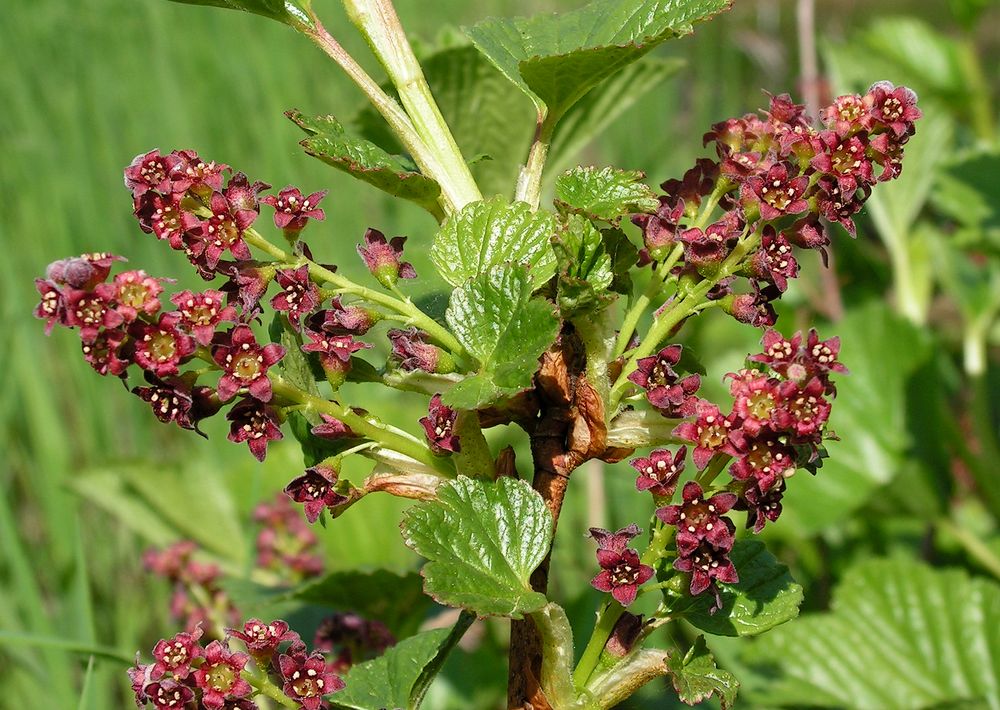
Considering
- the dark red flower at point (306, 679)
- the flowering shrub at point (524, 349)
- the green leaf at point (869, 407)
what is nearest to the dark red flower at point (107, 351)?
the flowering shrub at point (524, 349)

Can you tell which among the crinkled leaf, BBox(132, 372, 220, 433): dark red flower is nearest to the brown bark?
BBox(132, 372, 220, 433): dark red flower

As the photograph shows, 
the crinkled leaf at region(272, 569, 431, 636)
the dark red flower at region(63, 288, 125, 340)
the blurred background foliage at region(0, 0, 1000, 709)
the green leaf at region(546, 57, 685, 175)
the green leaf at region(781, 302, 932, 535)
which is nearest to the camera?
the dark red flower at region(63, 288, 125, 340)

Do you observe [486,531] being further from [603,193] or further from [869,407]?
[869,407]

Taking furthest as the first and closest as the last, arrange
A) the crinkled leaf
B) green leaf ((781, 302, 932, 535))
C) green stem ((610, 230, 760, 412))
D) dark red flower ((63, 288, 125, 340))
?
1. green leaf ((781, 302, 932, 535))
2. the crinkled leaf
3. green stem ((610, 230, 760, 412))
4. dark red flower ((63, 288, 125, 340))

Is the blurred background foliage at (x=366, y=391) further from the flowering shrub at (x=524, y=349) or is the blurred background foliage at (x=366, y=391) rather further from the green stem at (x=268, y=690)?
the green stem at (x=268, y=690)

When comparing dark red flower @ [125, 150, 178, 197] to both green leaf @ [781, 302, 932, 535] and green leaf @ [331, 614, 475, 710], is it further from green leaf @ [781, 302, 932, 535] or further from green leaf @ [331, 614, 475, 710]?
green leaf @ [781, 302, 932, 535]

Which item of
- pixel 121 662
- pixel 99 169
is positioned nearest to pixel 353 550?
pixel 121 662

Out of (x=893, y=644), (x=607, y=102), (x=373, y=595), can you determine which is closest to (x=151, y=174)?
(x=373, y=595)
